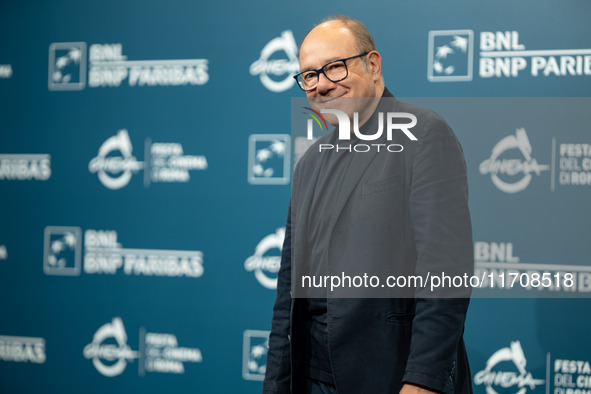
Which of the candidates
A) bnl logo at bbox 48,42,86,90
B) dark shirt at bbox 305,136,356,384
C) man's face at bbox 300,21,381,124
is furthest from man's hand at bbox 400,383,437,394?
bnl logo at bbox 48,42,86,90

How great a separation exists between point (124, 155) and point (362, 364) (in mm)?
2136

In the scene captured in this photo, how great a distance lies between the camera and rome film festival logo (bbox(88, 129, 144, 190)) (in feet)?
10.4

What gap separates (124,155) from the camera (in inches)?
125

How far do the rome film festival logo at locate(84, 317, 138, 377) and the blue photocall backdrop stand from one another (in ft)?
0.04

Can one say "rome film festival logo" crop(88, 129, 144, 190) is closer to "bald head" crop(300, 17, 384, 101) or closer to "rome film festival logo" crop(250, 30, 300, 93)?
"rome film festival logo" crop(250, 30, 300, 93)

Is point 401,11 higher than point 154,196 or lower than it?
higher

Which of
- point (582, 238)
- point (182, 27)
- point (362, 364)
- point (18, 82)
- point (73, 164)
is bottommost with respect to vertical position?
point (362, 364)

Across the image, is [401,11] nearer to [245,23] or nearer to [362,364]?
[245,23]

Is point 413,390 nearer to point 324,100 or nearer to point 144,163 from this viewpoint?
point 324,100

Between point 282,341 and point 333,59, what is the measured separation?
0.82 metres

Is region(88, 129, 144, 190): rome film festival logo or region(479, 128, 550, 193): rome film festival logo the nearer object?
region(479, 128, 550, 193): rome film festival logo

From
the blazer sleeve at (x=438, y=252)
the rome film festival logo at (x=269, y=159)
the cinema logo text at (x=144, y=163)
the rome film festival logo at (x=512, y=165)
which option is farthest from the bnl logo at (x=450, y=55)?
the blazer sleeve at (x=438, y=252)

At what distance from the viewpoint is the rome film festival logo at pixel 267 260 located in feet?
9.69

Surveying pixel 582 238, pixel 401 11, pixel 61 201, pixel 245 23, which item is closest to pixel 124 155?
pixel 61 201
